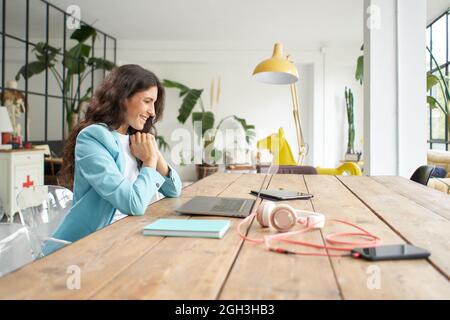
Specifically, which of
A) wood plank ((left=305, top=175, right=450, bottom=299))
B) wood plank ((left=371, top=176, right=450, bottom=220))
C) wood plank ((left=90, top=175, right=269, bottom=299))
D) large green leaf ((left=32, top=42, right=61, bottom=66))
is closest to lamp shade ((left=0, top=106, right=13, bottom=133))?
large green leaf ((left=32, top=42, right=61, bottom=66))

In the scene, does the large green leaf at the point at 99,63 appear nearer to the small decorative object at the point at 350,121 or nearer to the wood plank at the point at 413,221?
the small decorative object at the point at 350,121

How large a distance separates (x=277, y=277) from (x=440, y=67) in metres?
6.36

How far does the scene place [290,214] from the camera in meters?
1.07

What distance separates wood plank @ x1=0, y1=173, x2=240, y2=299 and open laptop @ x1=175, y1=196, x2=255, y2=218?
174 millimetres

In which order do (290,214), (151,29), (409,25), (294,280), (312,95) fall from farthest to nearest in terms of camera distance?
(312,95) < (151,29) < (409,25) < (290,214) < (294,280)

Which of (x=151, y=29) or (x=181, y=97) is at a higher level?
(x=151, y=29)

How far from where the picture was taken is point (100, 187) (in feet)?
4.60

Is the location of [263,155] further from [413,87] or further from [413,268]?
[413,268]

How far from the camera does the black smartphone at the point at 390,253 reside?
2.74 ft

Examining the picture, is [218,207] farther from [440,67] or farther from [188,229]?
[440,67]
